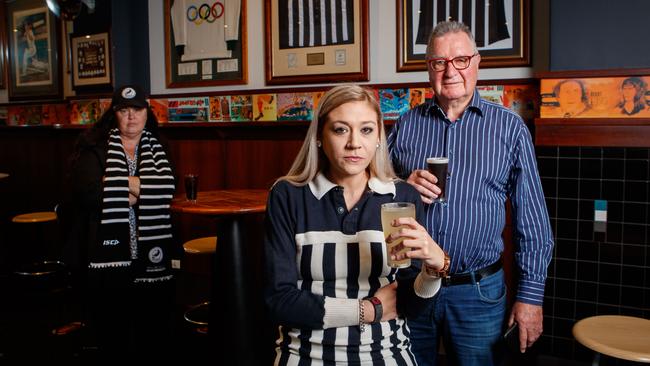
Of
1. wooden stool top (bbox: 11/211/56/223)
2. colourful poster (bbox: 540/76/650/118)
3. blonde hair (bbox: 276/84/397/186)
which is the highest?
colourful poster (bbox: 540/76/650/118)

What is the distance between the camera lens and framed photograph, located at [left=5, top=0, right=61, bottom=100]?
6.40m

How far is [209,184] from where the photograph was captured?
4.99 metres

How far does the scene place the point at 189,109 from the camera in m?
5.05

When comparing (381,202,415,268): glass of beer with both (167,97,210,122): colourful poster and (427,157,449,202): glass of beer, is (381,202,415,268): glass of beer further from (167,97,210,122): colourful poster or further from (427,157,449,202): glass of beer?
Result: (167,97,210,122): colourful poster

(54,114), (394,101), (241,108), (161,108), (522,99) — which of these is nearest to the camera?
(522,99)

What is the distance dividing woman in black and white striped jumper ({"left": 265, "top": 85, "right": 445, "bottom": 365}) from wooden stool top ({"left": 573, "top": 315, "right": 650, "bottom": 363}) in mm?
1036

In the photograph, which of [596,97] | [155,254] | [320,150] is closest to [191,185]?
[155,254]

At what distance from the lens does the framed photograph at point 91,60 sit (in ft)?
17.9

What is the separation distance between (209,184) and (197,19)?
1422 millimetres

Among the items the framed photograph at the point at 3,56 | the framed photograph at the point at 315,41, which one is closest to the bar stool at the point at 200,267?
the framed photograph at the point at 315,41

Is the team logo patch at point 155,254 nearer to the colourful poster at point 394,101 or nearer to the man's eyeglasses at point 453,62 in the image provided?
the colourful poster at point 394,101

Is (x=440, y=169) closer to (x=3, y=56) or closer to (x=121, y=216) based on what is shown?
(x=121, y=216)

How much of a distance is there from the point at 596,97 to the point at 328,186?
82.0 inches

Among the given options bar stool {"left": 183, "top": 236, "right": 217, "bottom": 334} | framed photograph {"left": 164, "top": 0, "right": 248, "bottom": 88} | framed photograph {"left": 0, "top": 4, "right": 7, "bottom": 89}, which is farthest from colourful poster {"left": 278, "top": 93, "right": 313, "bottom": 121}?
framed photograph {"left": 0, "top": 4, "right": 7, "bottom": 89}
